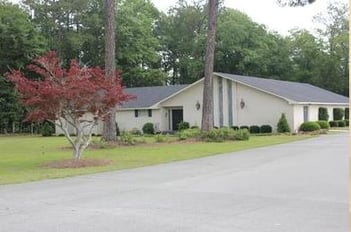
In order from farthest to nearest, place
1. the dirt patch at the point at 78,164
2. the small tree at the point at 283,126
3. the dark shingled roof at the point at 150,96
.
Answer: the dark shingled roof at the point at 150,96 → the small tree at the point at 283,126 → the dirt patch at the point at 78,164

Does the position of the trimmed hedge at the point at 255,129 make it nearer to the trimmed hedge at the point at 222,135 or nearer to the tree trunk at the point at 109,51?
the trimmed hedge at the point at 222,135

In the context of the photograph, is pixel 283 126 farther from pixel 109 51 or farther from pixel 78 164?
pixel 78 164

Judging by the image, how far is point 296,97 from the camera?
136ft

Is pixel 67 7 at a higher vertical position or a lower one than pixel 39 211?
higher

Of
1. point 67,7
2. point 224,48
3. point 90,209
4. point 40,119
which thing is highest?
point 67,7

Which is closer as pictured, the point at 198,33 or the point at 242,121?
the point at 242,121

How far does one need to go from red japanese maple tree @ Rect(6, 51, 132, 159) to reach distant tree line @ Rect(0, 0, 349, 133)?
36.1 metres

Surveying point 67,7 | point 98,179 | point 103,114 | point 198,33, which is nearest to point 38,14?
point 67,7

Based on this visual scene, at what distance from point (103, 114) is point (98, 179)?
5.81 meters

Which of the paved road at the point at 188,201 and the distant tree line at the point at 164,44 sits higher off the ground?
the distant tree line at the point at 164,44

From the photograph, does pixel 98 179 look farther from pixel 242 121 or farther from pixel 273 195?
pixel 242 121

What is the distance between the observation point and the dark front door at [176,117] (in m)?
46.0

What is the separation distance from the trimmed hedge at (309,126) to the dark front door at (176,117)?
1061 cm

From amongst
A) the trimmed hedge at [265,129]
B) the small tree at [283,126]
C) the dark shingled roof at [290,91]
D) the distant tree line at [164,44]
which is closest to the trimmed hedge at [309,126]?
the small tree at [283,126]
